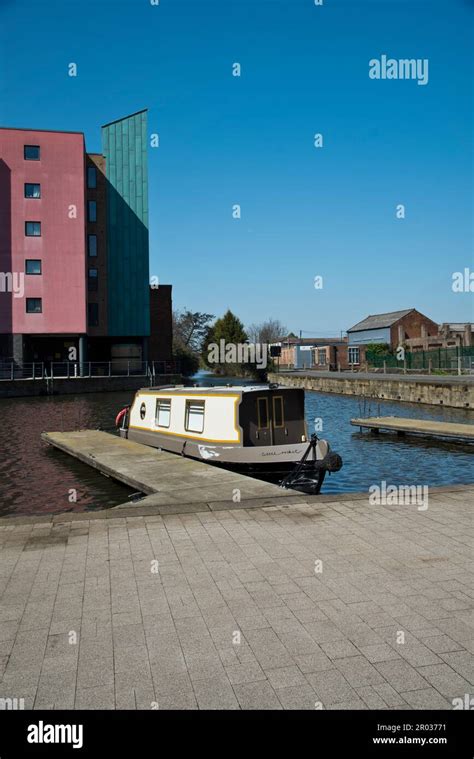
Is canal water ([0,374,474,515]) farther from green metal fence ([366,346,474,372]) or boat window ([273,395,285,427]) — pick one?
green metal fence ([366,346,474,372])

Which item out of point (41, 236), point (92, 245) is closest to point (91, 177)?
point (92, 245)

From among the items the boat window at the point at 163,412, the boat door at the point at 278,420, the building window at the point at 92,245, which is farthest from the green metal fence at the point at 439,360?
the boat door at the point at 278,420

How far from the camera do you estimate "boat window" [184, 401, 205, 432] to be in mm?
16109

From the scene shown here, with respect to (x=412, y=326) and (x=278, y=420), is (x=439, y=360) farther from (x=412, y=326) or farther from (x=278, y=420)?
(x=278, y=420)

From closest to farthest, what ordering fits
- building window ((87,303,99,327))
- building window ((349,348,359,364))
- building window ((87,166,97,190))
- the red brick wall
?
building window ((87,303,99,327)) < building window ((87,166,97,190)) < the red brick wall < building window ((349,348,359,364))

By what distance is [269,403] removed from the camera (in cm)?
1518

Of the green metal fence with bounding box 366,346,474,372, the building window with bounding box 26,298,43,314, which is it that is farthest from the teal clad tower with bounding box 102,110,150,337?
the green metal fence with bounding box 366,346,474,372

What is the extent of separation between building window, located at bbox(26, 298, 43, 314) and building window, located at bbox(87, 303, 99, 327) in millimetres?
5194

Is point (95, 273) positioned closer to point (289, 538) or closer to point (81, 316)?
point (81, 316)

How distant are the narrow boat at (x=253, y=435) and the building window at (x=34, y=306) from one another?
3607cm

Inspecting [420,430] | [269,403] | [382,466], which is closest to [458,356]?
[420,430]

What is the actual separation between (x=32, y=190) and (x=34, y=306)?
953cm

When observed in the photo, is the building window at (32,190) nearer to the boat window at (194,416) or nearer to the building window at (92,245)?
the building window at (92,245)

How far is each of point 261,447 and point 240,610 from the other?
9.06m
